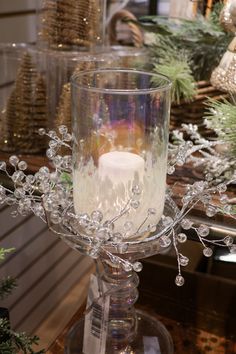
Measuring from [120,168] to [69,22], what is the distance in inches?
16.6

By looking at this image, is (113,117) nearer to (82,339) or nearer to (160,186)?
(160,186)

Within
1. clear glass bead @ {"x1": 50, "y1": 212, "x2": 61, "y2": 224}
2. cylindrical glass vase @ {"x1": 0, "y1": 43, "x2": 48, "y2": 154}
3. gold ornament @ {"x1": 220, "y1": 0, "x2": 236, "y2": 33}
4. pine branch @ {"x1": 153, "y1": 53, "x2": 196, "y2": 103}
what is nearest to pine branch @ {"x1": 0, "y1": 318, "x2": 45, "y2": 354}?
clear glass bead @ {"x1": 50, "y1": 212, "x2": 61, "y2": 224}

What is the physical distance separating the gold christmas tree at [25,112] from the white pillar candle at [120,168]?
0.31 m

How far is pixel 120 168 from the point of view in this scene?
572 millimetres

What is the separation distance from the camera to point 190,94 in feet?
2.82

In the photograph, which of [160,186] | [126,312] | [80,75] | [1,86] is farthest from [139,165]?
[1,86]

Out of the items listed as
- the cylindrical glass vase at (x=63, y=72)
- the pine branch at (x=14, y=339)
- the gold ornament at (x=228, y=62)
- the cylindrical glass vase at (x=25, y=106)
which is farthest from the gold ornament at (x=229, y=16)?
the pine branch at (x=14, y=339)

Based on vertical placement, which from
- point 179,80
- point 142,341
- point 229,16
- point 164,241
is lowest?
point 142,341

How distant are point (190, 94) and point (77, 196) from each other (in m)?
0.36

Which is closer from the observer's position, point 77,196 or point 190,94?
point 77,196

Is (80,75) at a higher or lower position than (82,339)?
higher

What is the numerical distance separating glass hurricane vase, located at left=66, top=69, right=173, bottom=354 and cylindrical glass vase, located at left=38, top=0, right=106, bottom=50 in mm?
233

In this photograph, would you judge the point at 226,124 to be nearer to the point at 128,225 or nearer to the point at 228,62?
the point at 228,62

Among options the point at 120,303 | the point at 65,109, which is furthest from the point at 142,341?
the point at 65,109
